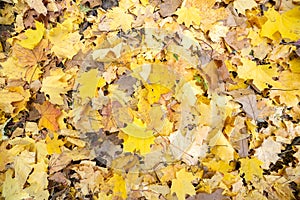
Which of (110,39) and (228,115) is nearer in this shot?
(228,115)

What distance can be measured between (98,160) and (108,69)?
1.24 feet

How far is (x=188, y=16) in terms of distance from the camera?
160 centimetres

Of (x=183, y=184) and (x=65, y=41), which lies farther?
(x=65, y=41)

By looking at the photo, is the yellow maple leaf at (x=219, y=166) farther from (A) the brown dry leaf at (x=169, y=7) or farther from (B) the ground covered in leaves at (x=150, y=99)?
(A) the brown dry leaf at (x=169, y=7)

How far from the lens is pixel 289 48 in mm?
1556

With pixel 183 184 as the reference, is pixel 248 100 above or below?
above

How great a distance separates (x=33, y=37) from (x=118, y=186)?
0.72m

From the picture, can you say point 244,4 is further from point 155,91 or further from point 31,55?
point 31,55

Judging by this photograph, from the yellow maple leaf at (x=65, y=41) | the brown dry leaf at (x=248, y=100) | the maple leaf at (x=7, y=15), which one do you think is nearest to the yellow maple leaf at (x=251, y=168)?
the brown dry leaf at (x=248, y=100)

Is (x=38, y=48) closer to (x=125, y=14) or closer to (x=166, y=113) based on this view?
(x=125, y=14)

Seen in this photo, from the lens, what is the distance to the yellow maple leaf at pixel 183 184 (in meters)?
1.47

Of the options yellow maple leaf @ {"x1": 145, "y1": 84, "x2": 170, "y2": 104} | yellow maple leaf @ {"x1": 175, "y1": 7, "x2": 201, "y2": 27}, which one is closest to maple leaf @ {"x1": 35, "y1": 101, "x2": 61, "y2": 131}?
yellow maple leaf @ {"x1": 145, "y1": 84, "x2": 170, "y2": 104}

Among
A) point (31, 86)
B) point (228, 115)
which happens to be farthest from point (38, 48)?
point (228, 115)

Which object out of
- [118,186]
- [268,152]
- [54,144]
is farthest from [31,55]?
[268,152]
